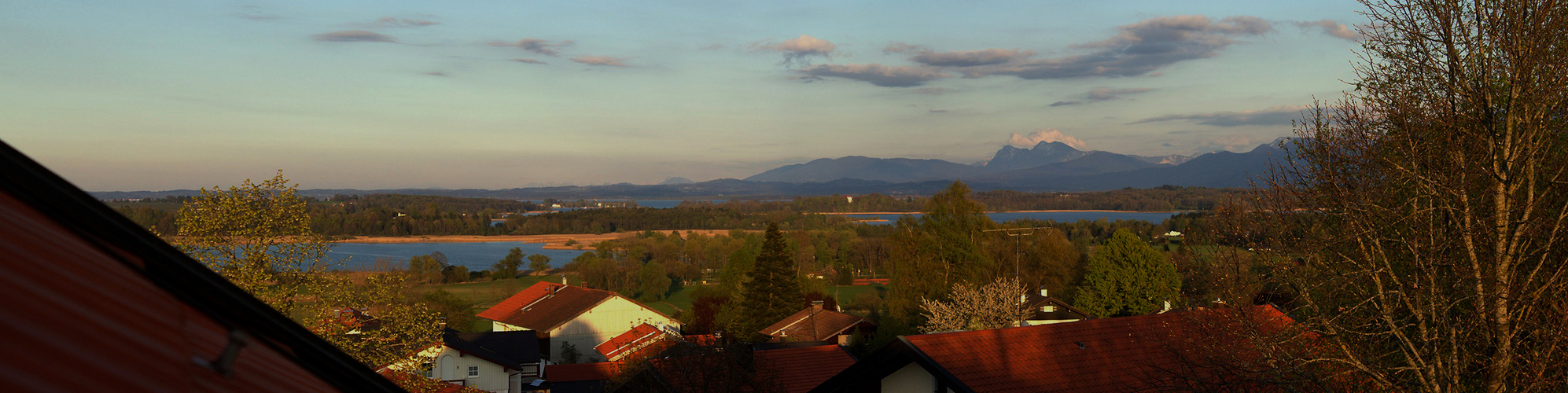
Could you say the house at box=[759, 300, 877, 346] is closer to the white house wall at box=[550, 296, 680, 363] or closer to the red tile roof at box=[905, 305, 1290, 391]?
the white house wall at box=[550, 296, 680, 363]

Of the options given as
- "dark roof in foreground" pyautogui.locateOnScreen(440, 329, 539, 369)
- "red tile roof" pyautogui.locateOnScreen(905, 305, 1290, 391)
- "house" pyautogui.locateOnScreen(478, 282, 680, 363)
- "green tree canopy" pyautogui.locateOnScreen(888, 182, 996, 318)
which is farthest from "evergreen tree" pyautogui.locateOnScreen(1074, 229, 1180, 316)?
"red tile roof" pyautogui.locateOnScreen(905, 305, 1290, 391)

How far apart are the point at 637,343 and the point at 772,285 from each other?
59.1 feet

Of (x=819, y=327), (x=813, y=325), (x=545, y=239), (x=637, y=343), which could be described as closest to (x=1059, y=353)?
(x=637, y=343)

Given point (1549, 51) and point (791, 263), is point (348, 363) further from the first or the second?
point (791, 263)

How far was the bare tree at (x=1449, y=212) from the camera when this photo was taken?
8750 millimetres

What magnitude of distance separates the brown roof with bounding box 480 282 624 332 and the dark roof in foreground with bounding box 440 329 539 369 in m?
7.20

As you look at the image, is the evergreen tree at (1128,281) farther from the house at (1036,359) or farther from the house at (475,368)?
the house at (1036,359)

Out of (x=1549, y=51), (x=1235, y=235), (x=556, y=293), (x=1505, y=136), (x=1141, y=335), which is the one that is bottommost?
(x=556, y=293)

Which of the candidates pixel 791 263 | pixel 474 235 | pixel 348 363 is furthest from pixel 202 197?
pixel 474 235

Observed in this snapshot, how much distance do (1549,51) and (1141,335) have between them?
8.06 metres

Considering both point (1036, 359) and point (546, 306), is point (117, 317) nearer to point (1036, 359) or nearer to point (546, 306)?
point (1036, 359)

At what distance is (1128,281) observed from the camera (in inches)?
1780

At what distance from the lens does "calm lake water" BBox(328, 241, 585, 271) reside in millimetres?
87750

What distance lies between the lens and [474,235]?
423 ft
